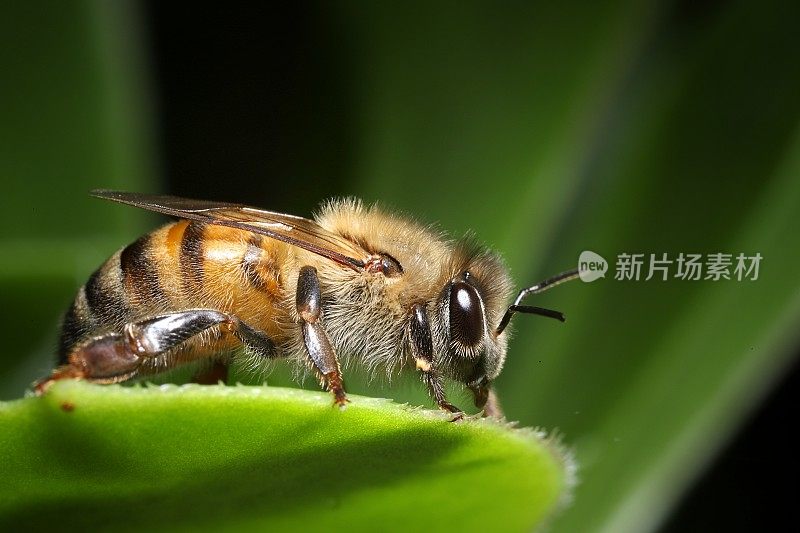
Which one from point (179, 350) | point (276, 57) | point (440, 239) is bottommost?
point (179, 350)

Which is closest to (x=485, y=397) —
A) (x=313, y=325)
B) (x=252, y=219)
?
(x=313, y=325)

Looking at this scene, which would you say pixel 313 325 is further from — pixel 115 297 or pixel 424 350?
pixel 115 297

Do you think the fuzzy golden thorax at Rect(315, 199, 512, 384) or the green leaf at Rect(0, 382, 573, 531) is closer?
the green leaf at Rect(0, 382, 573, 531)

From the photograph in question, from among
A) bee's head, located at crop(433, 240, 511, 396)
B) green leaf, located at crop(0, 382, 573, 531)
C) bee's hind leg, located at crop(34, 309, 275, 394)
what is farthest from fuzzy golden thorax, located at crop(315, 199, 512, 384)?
green leaf, located at crop(0, 382, 573, 531)

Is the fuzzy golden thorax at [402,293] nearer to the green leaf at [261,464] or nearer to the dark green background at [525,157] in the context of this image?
the dark green background at [525,157]

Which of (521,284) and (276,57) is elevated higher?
(276,57)

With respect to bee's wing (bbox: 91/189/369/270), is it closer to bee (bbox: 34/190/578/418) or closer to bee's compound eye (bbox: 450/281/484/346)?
bee (bbox: 34/190/578/418)

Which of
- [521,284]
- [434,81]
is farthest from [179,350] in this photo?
[434,81]

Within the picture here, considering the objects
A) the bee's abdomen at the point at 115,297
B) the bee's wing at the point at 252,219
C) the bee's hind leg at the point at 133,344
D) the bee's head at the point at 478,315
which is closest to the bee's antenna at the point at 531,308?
the bee's head at the point at 478,315

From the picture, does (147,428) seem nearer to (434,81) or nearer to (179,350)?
(179,350)
